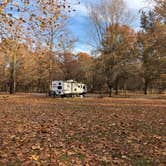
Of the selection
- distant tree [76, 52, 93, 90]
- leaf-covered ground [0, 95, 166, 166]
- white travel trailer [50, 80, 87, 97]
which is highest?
distant tree [76, 52, 93, 90]

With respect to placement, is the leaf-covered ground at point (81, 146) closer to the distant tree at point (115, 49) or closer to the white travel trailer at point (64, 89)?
the white travel trailer at point (64, 89)

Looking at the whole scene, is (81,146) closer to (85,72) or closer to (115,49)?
(115,49)

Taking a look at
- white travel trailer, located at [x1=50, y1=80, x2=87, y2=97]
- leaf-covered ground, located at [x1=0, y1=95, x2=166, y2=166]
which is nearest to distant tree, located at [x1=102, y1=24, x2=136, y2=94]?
white travel trailer, located at [x1=50, y1=80, x2=87, y2=97]

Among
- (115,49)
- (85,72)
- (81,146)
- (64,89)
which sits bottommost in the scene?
Result: (81,146)

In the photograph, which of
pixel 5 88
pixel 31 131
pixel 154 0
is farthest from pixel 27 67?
pixel 31 131

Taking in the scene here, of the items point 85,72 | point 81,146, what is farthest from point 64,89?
point 81,146

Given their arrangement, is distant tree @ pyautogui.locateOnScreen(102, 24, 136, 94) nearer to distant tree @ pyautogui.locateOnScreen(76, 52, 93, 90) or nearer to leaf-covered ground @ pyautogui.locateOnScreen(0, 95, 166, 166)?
distant tree @ pyautogui.locateOnScreen(76, 52, 93, 90)

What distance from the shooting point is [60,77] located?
74250 mm

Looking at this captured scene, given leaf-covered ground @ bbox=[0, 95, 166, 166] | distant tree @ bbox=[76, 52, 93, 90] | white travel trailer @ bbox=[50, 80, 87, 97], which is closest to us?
leaf-covered ground @ bbox=[0, 95, 166, 166]

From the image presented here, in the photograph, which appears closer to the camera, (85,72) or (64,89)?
(64,89)

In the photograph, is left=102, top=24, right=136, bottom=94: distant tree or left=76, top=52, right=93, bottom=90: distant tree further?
left=76, top=52, right=93, bottom=90: distant tree

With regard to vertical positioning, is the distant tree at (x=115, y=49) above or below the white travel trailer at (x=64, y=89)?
above

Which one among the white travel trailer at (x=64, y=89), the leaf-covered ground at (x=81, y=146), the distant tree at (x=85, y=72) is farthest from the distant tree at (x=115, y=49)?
the leaf-covered ground at (x=81, y=146)

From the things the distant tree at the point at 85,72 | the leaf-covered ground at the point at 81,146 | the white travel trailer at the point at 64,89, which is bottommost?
the leaf-covered ground at the point at 81,146
